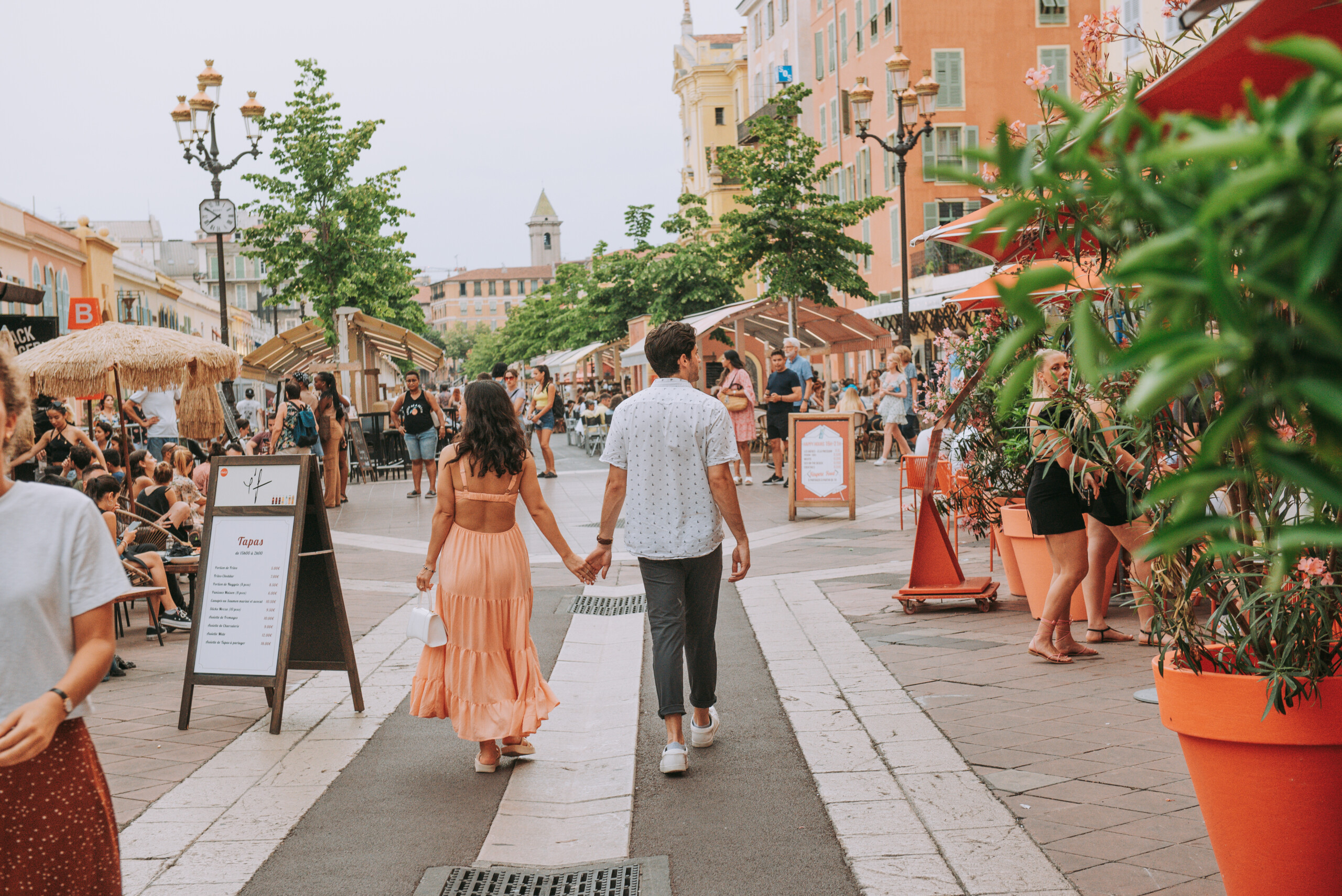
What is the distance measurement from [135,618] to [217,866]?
6.05 m

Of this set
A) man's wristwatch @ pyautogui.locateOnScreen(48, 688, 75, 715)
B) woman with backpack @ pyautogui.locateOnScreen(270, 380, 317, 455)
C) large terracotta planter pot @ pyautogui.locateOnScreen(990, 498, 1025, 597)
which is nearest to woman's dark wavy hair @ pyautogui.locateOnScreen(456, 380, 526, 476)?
man's wristwatch @ pyautogui.locateOnScreen(48, 688, 75, 715)

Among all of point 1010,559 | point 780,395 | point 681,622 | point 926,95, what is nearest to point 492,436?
point 681,622

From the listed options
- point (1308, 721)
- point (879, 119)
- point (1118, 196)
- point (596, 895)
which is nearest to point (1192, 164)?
A: point (1118, 196)

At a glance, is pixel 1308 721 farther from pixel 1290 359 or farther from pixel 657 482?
pixel 657 482

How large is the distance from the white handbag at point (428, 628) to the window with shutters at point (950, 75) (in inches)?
1586

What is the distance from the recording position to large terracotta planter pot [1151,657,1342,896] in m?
3.15

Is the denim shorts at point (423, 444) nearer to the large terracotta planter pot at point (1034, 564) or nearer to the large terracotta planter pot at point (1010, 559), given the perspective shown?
the large terracotta planter pot at point (1010, 559)

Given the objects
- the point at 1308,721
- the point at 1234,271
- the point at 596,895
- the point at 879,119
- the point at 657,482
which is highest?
the point at 879,119

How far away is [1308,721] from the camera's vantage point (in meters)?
3.14

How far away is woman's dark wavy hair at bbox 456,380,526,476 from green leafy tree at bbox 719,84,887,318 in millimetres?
19273

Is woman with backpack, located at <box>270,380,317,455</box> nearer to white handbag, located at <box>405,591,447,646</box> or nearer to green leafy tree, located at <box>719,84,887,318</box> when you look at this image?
green leafy tree, located at <box>719,84,887,318</box>

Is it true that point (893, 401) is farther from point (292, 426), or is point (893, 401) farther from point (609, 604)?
point (609, 604)

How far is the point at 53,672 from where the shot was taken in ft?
8.28

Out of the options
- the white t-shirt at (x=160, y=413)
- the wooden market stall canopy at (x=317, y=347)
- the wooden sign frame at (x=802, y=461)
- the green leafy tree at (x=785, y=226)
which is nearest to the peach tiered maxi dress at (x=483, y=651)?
the wooden sign frame at (x=802, y=461)
